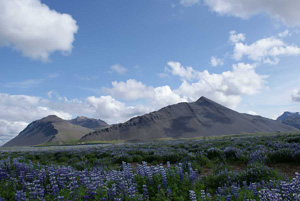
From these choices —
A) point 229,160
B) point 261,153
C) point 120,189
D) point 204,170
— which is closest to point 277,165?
point 261,153

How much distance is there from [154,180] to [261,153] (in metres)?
7.47

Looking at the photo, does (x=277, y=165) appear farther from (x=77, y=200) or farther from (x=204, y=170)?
(x=77, y=200)

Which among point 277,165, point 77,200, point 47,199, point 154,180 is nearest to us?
point 77,200

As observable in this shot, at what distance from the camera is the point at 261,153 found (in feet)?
34.3

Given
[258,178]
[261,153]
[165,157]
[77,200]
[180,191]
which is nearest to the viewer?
[77,200]

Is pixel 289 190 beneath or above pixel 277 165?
above

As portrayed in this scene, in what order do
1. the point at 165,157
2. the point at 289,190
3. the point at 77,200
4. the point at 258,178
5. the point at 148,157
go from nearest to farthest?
the point at 289,190 < the point at 77,200 < the point at 258,178 < the point at 165,157 < the point at 148,157

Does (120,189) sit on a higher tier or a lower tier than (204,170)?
higher

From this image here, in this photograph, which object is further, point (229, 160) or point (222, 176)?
point (229, 160)

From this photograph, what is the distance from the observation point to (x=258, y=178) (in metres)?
6.34

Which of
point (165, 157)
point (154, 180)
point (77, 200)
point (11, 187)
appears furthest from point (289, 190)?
point (165, 157)

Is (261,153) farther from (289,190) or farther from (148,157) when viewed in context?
(289,190)

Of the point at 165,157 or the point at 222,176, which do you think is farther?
the point at 165,157

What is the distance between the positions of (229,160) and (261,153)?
1.56 metres
